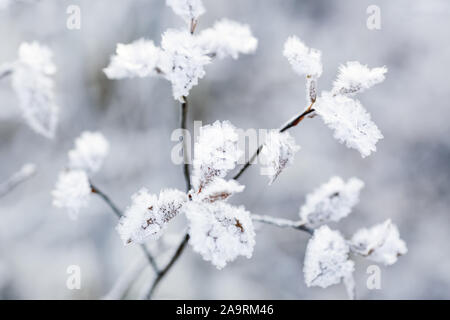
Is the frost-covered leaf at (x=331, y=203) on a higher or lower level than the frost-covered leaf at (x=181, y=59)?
lower

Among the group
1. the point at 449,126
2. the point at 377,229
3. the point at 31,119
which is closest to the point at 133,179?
the point at 31,119

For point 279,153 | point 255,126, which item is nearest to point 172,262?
point 279,153

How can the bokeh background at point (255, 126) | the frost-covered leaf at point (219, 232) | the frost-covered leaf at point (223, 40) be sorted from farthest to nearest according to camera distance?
1. the bokeh background at point (255, 126)
2. the frost-covered leaf at point (223, 40)
3. the frost-covered leaf at point (219, 232)

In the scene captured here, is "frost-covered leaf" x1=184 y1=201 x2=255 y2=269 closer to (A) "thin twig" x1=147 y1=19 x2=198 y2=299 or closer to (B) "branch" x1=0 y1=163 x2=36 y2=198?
(A) "thin twig" x1=147 y1=19 x2=198 y2=299

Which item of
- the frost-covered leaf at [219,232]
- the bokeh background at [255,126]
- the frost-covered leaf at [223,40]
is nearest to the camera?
the frost-covered leaf at [219,232]

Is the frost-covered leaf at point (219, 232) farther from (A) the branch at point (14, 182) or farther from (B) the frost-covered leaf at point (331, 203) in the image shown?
(A) the branch at point (14, 182)

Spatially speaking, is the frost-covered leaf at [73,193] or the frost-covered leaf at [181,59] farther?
the frost-covered leaf at [73,193]

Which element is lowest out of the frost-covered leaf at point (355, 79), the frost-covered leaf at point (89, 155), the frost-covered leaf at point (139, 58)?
the frost-covered leaf at point (89, 155)

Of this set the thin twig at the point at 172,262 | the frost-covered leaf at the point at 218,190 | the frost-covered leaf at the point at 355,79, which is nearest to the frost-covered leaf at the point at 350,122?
the frost-covered leaf at the point at 355,79
